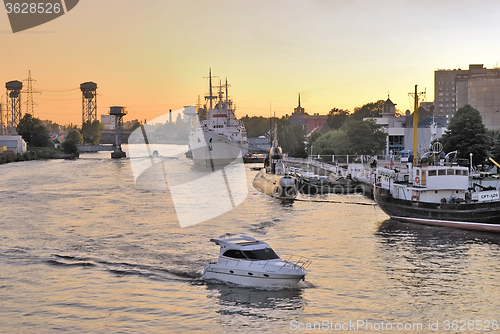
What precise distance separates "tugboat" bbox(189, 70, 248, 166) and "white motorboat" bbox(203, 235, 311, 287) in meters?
109

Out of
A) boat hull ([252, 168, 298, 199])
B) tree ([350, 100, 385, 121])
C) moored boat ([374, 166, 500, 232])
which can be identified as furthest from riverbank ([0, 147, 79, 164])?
moored boat ([374, 166, 500, 232])

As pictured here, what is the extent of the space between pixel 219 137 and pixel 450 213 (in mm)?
102842

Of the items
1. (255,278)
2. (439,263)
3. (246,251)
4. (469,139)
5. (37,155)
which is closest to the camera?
(255,278)

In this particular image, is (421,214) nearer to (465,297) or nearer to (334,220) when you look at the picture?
(334,220)

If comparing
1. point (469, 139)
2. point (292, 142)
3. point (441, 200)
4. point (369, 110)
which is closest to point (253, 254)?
point (441, 200)

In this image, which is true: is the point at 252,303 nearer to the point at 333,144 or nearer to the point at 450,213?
the point at 450,213

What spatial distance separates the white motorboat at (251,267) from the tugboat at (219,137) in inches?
4304

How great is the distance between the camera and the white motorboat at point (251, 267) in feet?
81.0

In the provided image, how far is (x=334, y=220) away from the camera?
4506 cm

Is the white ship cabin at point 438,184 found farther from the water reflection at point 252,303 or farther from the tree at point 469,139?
the tree at point 469,139

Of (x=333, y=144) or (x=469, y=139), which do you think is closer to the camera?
(x=469, y=139)

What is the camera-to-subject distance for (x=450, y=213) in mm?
39906

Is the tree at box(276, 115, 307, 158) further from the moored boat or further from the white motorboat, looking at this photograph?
the white motorboat

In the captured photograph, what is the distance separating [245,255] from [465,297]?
969 centimetres
